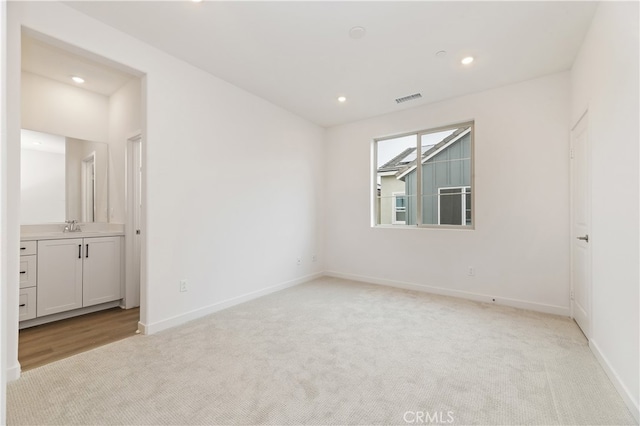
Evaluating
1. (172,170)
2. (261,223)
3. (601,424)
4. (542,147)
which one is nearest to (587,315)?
(601,424)

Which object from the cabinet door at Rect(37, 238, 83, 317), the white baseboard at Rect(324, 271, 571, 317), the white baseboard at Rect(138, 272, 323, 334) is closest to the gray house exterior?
the white baseboard at Rect(324, 271, 571, 317)

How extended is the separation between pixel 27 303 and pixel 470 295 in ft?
16.3

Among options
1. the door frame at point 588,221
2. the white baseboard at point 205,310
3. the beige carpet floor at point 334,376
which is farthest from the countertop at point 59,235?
the door frame at point 588,221

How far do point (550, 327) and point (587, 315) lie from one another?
34cm

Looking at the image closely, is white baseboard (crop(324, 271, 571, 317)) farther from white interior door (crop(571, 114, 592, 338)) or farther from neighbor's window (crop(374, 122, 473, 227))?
neighbor's window (crop(374, 122, 473, 227))

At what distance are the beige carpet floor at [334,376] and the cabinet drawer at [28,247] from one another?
140 centimetres

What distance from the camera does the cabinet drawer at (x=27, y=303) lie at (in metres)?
2.88

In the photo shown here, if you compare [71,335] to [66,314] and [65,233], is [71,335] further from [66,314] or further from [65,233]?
[65,233]

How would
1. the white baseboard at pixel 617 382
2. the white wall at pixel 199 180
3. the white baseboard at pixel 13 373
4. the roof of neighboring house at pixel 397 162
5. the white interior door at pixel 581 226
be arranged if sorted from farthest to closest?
the roof of neighboring house at pixel 397 162 → the white interior door at pixel 581 226 → the white wall at pixel 199 180 → the white baseboard at pixel 13 373 → the white baseboard at pixel 617 382

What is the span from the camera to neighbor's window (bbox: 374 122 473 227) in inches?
158

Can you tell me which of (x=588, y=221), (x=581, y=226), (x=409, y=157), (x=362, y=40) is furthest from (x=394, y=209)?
(x=362, y=40)

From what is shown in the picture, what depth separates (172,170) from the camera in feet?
9.73

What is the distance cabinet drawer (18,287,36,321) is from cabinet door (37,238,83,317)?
1.6 inches

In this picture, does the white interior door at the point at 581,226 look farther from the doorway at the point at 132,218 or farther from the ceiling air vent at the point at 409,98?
the doorway at the point at 132,218
